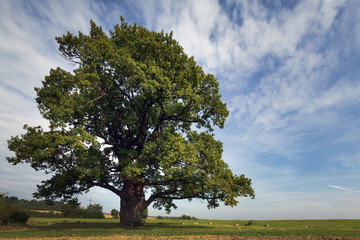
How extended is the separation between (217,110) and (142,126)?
9555mm

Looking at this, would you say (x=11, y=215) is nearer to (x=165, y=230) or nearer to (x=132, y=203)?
(x=132, y=203)

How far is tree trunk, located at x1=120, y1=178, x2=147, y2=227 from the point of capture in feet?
76.9

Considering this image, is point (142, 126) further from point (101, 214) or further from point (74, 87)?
point (101, 214)

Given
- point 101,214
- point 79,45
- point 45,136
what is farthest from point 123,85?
point 101,214

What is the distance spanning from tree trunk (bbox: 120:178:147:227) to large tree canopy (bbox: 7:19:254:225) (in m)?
0.11

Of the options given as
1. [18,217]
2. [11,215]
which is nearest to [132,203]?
[18,217]

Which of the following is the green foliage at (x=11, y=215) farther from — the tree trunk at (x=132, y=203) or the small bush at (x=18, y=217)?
the tree trunk at (x=132, y=203)

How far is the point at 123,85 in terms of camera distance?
23.6 metres

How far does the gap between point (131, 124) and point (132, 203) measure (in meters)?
Result: 9.40

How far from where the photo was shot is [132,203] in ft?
79.8

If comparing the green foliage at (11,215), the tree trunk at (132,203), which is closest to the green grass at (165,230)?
the tree trunk at (132,203)

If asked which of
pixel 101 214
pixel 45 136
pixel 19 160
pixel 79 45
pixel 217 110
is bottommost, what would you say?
pixel 101 214

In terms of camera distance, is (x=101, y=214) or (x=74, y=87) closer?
(x=74, y=87)

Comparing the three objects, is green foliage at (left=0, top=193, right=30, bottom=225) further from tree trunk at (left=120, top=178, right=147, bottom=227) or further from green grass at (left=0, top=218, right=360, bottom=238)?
tree trunk at (left=120, top=178, right=147, bottom=227)
